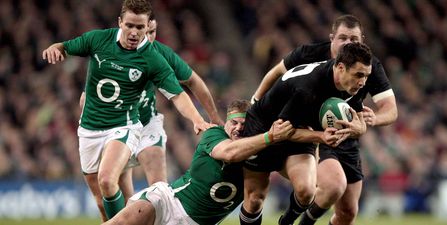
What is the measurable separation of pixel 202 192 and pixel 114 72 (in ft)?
5.49

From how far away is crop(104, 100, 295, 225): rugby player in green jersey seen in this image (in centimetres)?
861

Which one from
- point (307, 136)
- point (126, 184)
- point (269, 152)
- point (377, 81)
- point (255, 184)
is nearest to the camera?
point (307, 136)

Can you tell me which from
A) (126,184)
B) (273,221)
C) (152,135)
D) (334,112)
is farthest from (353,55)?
(273,221)

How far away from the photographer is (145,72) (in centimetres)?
972

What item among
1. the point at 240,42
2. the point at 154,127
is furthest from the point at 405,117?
the point at 154,127

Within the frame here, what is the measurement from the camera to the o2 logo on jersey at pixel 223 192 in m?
8.78

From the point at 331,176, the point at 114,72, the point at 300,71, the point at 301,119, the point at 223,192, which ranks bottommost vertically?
the point at 331,176

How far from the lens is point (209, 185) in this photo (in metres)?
8.79

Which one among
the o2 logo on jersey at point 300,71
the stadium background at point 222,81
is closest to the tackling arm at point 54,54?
the o2 logo on jersey at point 300,71

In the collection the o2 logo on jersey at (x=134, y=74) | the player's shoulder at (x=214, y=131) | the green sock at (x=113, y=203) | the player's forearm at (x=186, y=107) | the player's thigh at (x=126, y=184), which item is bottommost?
the player's thigh at (x=126, y=184)

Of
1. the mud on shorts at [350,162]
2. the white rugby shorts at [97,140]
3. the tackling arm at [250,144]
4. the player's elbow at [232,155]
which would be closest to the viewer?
the tackling arm at [250,144]

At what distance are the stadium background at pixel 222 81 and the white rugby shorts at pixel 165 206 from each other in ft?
21.4

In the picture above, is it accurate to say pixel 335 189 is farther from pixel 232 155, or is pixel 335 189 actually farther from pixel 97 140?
pixel 97 140

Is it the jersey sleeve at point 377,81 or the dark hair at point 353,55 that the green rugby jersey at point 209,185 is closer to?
the dark hair at point 353,55
